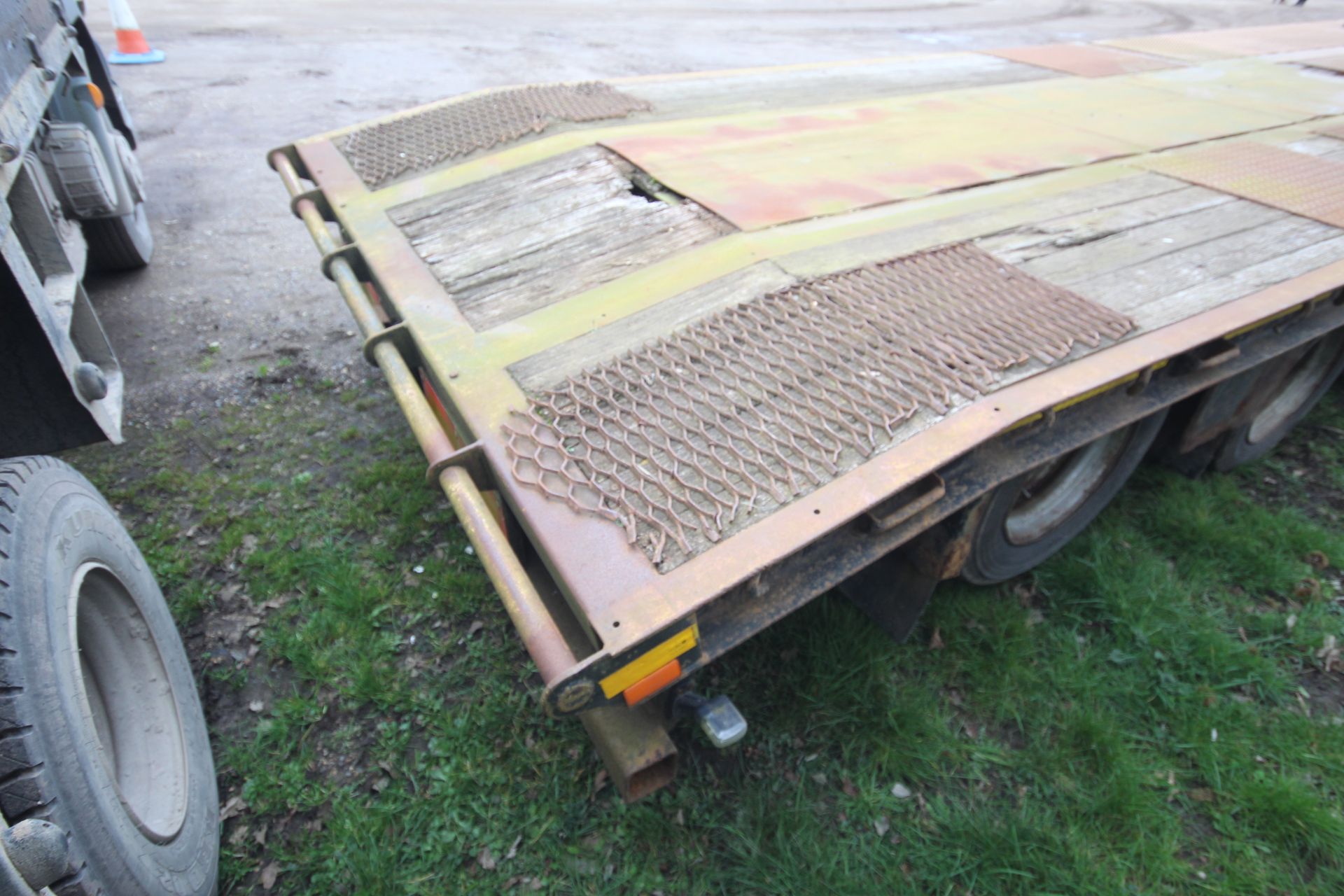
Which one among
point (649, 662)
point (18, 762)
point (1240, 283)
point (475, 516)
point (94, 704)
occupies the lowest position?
point (94, 704)

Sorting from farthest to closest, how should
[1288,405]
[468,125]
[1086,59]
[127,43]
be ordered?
[127,43] < [1086,59] < [1288,405] < [468,125]

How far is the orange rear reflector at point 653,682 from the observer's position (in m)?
1.63

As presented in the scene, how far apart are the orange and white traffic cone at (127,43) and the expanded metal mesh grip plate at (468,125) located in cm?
733

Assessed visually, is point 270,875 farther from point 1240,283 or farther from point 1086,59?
point 1086,59

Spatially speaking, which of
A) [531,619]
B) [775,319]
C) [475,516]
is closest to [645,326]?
[775,319]

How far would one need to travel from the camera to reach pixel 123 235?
4730mm

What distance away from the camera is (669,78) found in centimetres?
446

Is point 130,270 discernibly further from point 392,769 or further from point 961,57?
point 961,57

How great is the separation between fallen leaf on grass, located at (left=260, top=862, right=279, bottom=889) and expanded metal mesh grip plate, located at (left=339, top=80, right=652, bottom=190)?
8.38ft

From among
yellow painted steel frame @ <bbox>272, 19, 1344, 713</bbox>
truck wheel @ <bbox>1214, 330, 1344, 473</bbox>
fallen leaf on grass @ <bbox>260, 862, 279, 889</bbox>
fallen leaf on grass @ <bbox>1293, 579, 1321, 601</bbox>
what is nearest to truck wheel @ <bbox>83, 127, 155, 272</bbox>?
yellow painted steel frame @ <bbox>272, 19, 1344, 713</bbox>

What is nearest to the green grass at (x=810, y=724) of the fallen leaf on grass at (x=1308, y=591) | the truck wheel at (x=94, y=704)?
the fallen leaf on grass at (x=1308, y=591)

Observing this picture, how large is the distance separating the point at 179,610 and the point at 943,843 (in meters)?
2.89

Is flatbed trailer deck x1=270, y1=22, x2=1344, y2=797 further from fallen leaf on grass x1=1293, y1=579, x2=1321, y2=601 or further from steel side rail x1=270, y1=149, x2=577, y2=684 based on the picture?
fallen leaf on grass x1=1293, y1=579, x2=1321, y2=601

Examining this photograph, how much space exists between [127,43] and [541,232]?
9138 millimetres
